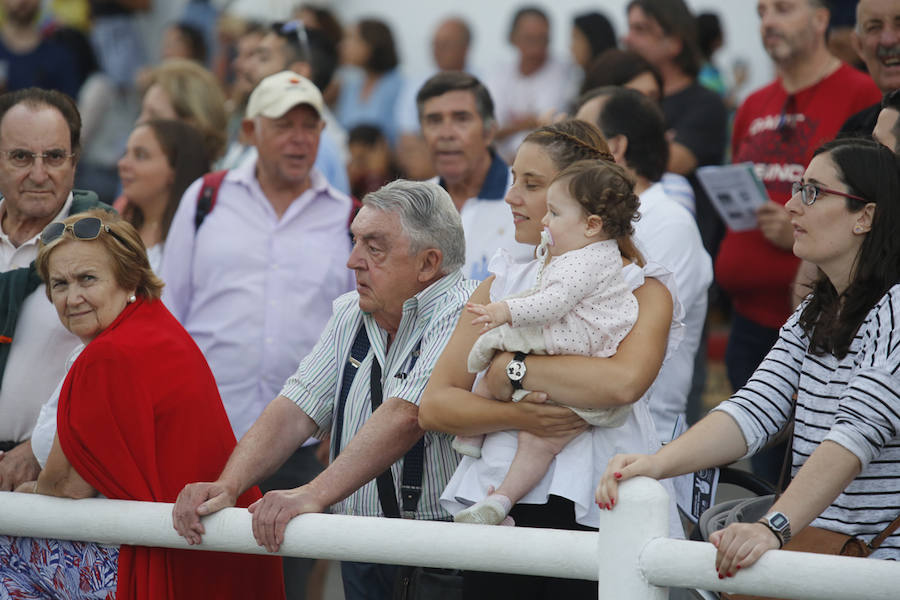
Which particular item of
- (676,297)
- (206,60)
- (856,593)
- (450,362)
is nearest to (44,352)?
(450,362)

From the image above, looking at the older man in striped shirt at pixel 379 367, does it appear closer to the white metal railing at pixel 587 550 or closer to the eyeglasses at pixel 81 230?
the white metal railing at pixel 587 550

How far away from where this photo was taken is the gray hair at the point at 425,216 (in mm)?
3473

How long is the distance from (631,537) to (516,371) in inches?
24.6

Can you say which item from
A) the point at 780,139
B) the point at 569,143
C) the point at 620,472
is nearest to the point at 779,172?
the point at 780,139

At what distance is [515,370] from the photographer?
9.90 ft

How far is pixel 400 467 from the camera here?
3408mm

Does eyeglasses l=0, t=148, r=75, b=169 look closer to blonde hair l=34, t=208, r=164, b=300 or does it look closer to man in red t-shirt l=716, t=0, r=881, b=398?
blonde hair l=34, t=208, r=164, b=300

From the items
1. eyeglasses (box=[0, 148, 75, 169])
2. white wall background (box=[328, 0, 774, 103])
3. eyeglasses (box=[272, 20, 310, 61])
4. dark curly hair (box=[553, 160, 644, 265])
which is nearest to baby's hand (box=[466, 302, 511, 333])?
dark curly hair (box=[553, 160, 644, 265])

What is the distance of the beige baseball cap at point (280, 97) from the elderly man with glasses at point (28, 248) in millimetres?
956

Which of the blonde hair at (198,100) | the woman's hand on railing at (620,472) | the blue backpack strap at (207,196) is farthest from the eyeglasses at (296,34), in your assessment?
the woman's hand on railing at (620,472)

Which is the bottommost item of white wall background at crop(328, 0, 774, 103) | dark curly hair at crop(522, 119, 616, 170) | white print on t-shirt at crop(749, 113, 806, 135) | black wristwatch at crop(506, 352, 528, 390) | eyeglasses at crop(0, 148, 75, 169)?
black wristwatch at crop(506, 352, 528, 390)

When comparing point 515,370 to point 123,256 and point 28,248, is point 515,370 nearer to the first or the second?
point 123,256

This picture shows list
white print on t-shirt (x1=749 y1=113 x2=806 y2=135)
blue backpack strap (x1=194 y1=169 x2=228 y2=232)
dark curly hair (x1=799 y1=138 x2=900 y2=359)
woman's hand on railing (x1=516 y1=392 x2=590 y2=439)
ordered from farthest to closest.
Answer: white print on t-shirt (x1=749 y1=113 x2=806 y2=135)
blue backpack strap (x1=194 y1=169 x2=228 y2=232)
woman's hand on railing (x1=516 y1=392 x2=590 y2=439)
dark curly hair (x1=799 y1=138 x2=900 y2=359)

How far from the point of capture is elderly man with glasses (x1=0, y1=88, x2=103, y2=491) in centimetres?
373
